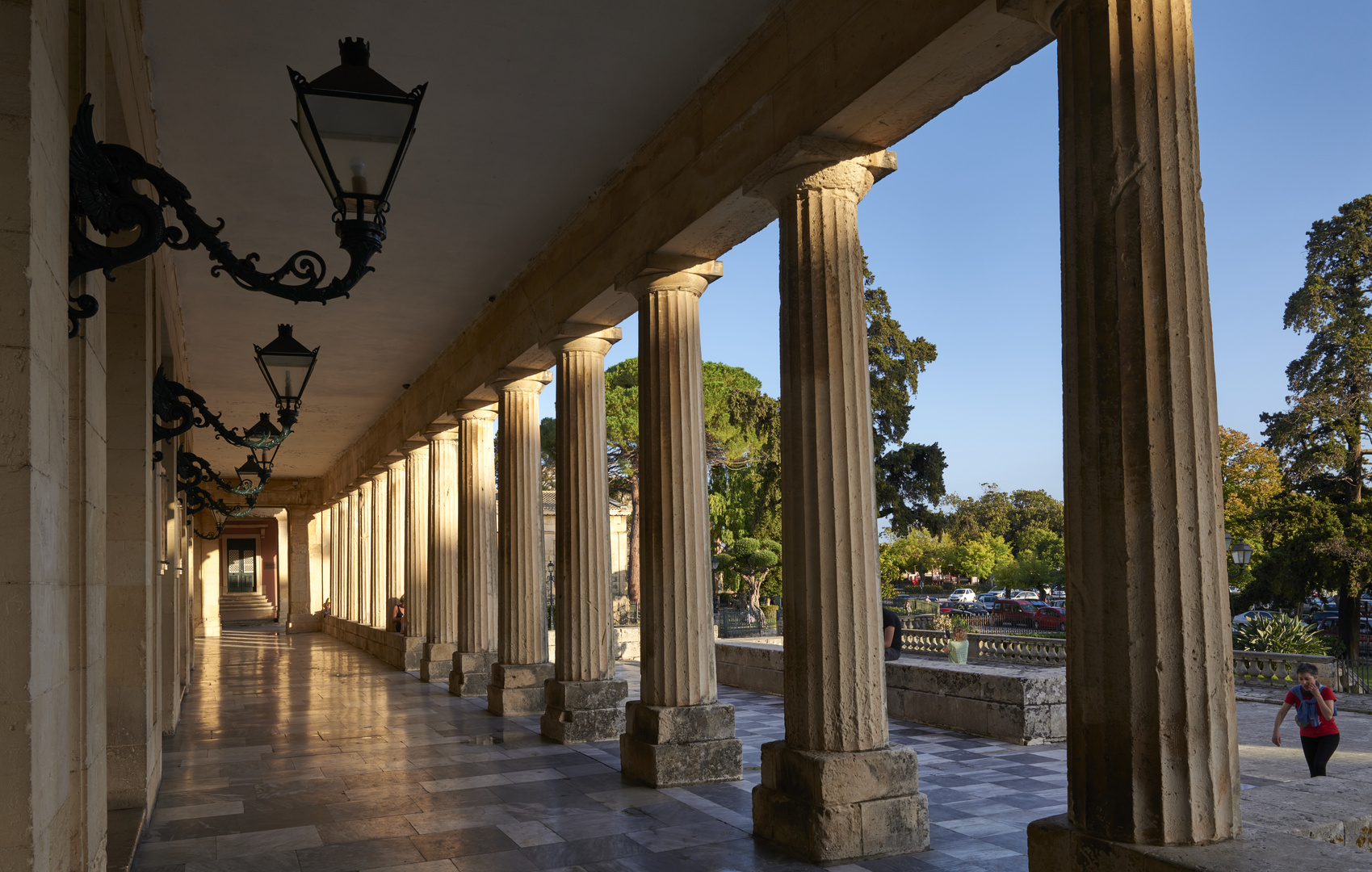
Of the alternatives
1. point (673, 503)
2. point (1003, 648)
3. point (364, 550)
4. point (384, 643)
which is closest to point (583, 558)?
point (673, 503)

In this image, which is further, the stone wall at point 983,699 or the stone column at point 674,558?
the stone wall at point 983,699

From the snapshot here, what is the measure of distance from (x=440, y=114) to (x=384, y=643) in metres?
17.2

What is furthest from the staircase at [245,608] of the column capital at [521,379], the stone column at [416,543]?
the column capital at [521,379]

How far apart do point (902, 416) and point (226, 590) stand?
38.6 meters

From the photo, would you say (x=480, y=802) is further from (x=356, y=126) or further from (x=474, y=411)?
(x=474, y=411)

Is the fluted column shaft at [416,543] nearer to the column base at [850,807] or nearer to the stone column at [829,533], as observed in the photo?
the stone column at [829,533]

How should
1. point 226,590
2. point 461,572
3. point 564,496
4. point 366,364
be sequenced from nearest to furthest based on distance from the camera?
point 564,496
point 461,572
point 366,364
point 226,590

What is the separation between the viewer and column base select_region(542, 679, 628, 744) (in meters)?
Answer: 10.9

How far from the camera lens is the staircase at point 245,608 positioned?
49.5 metres

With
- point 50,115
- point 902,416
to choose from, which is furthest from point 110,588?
point 902,416

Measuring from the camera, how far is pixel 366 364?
1750cm

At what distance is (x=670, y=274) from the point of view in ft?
29.1

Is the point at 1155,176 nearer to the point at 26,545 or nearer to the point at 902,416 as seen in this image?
the point at 26,545

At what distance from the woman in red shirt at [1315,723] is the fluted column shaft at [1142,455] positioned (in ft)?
20.5
